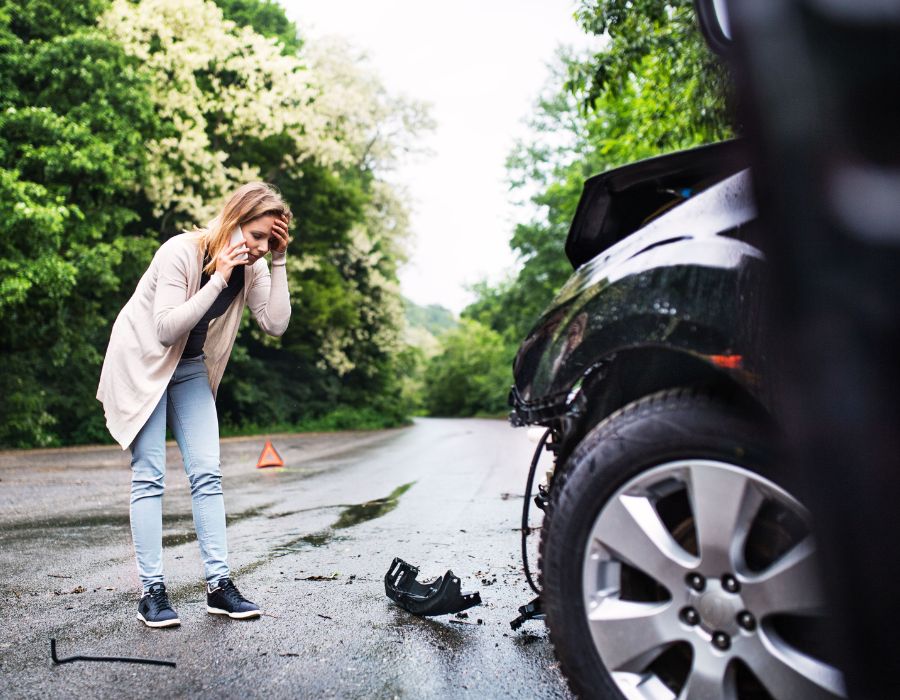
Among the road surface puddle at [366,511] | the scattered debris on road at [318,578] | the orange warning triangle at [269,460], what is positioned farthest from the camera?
the orange warning triangle at [269,460]

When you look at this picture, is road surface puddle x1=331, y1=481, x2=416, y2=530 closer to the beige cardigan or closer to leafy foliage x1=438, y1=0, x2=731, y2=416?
leafy foliage x1=438, y1=0, x2=731, y2=416

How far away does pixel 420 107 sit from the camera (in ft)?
84.8

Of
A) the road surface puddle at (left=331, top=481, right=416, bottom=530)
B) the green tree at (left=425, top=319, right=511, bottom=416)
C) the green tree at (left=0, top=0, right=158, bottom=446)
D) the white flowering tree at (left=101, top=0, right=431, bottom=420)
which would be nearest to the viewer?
the road surface puddle at (left=331, top=481, right=416, bottom=530)

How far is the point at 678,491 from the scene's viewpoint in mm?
1868

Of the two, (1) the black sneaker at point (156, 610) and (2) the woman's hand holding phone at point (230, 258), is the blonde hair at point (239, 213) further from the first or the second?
(1) the black sneaker at point (156, 610)

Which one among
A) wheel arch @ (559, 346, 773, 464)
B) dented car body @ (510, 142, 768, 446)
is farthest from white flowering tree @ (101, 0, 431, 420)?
wheel arch @ (559, 346, 773, 464)

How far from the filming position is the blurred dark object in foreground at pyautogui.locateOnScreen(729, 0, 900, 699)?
62cm

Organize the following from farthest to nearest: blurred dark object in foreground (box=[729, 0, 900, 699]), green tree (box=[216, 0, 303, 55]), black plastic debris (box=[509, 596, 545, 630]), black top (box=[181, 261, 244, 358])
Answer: green tree (box=[216, 0, 303, 55])
black top (box=[181, 261, 244, 358])
black plastic debris (box=[509, 596, 545, 630])
blurred dark object in foreground (box=[729, 0, 900, 699])

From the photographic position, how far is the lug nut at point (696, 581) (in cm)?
174

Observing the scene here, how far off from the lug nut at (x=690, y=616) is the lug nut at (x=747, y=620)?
0.32 ft

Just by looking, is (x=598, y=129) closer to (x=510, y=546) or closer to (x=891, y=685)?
(x=510, y=546)

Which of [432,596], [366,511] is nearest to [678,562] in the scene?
[432,596]

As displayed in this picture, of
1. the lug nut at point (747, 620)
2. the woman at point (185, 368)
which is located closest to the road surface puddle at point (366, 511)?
the woman at point (185, 368)

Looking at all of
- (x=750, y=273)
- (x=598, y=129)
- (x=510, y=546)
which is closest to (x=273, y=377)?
(x=598, y=129)
